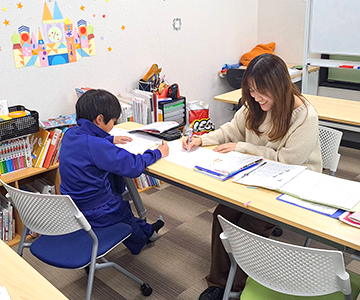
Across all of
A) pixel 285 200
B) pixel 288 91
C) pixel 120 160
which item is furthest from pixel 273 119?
pixel 120 160

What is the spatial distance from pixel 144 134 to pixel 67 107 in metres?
0.96

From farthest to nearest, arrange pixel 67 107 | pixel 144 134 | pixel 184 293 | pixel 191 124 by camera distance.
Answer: pixel 191 124
pixel 67 107
pixel 144 134
pixel 184 293

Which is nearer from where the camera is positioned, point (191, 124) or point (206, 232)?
point (206, 232)

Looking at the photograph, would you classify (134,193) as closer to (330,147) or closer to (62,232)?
(62,232)

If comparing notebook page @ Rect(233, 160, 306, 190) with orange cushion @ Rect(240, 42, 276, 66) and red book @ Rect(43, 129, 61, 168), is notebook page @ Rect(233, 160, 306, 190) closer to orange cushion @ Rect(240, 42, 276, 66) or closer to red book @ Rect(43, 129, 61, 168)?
red book @ Rect(43, 129, 61, 168)

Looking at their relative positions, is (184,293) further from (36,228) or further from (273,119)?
(273,119)

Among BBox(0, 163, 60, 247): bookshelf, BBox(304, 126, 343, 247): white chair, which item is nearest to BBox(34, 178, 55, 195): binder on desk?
BBox(0, 163, 60, 247): bookshelf

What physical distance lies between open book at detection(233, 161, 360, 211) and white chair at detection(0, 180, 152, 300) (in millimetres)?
716

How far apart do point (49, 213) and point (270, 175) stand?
1038mm

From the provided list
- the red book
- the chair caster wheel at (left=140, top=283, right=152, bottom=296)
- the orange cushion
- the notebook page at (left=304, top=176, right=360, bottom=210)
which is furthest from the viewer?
the orange cushion

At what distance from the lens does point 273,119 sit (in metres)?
2.16

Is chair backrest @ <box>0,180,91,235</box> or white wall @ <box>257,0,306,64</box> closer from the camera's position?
chair backrest @ <box>0,180,91,235</box>

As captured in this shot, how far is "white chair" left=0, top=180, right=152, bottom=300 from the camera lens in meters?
1.78

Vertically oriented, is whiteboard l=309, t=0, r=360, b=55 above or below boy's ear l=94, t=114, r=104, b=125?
above
